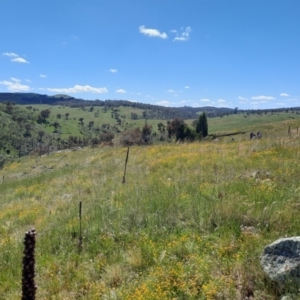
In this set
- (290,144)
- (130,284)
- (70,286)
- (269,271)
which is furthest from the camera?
(290,144)

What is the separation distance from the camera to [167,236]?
526cm

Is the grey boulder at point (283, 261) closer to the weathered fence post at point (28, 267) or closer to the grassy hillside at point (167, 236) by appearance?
the grassy hillside at point (167, 236)

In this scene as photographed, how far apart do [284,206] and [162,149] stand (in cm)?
1053

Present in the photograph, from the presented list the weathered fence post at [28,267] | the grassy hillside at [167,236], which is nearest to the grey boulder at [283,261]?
the grassy hillside at [167,236]

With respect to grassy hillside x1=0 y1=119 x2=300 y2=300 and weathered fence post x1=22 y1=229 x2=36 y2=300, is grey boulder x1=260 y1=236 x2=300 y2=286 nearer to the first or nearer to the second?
grassy hillside x1=0 y1=119 x2=300 y2=300

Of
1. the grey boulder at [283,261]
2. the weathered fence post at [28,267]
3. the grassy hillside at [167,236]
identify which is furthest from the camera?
the grassy hillside at [167,236]

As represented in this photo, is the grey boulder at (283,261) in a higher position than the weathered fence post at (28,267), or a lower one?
lower

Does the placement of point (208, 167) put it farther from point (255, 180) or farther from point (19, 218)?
point (19, 218)

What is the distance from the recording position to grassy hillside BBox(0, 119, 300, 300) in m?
3.93

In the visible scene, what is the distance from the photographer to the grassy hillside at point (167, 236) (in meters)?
3.93

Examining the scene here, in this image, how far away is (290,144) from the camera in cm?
1105

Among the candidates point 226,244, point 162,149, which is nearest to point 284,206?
point 226,244

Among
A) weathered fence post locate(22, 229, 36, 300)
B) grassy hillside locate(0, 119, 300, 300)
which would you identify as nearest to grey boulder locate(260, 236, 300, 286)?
grassy hillside locate(0, 119, 300, 300)

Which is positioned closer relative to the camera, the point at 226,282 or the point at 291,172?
the point at 226,282
